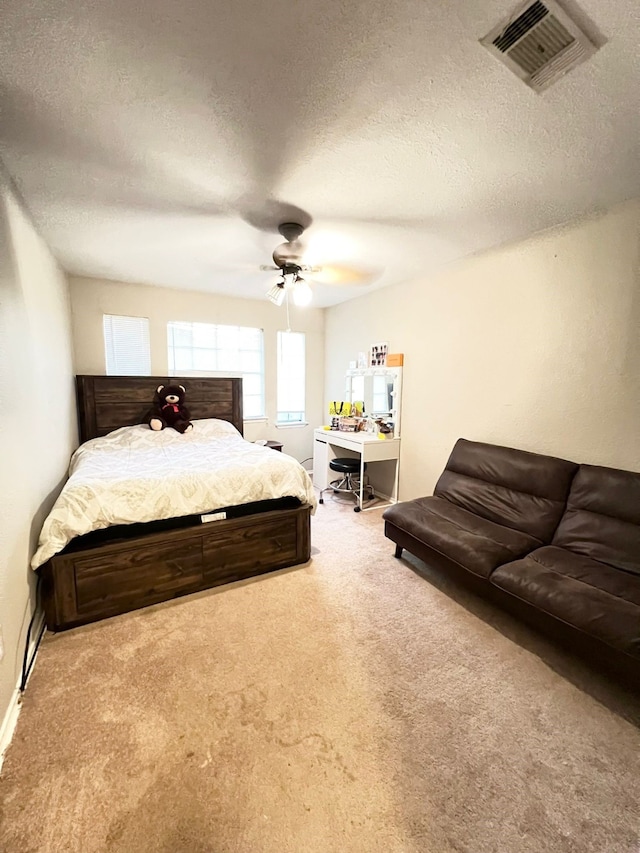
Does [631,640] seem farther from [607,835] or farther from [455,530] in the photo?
[455,530]

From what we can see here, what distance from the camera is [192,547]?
227 centimetres

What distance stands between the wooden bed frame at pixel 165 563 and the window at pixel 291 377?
8.02 feet

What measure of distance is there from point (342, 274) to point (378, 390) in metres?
1.40

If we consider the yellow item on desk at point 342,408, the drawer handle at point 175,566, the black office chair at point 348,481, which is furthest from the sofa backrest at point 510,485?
the drawer handle at point 175,566

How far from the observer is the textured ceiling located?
1.03 meters

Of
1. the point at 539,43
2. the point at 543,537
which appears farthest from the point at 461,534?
the point at 539,43

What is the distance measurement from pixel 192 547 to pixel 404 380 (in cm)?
259

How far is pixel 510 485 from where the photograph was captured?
8.36ft

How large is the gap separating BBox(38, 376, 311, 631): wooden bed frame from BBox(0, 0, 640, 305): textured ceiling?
201cm

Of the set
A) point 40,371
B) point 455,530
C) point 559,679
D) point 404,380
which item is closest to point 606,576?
point 559,679

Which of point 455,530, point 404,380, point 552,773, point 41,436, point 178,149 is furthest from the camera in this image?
point 404,380

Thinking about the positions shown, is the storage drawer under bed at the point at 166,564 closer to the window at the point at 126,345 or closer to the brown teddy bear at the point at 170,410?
the brown teddy bear at the point at 170,410

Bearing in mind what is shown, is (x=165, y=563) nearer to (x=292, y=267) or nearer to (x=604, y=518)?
(x=292, y=267)

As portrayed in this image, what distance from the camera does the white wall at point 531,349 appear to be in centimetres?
213
